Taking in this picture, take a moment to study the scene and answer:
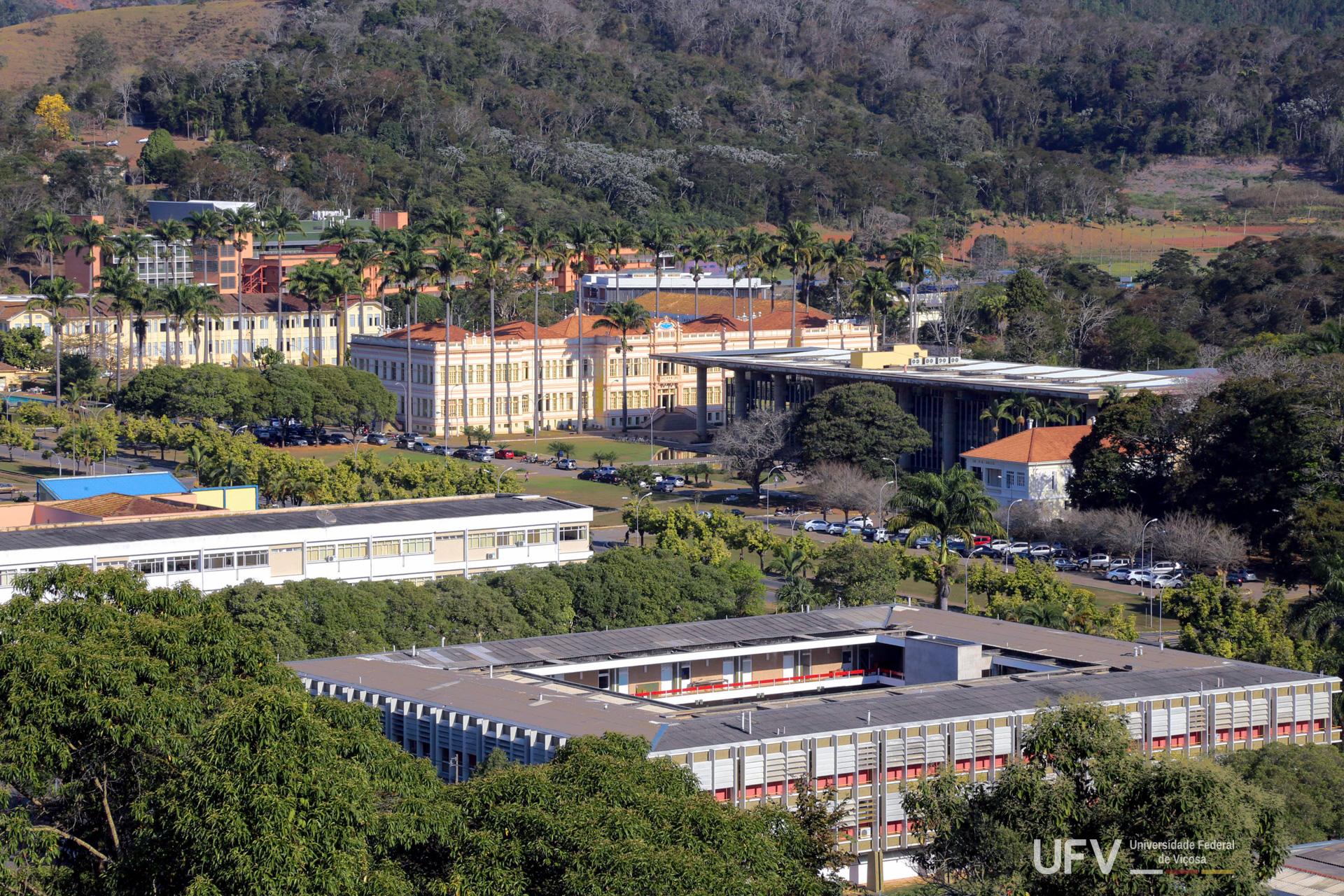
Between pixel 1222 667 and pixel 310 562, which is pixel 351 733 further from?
pixel 310 562

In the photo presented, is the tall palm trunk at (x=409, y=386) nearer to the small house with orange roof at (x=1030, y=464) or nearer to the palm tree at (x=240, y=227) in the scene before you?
the palm tree at (x=240, y=227)

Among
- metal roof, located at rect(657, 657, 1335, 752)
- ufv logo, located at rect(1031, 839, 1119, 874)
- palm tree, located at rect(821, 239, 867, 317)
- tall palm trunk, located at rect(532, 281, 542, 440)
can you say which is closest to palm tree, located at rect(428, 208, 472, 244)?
tall palm trunk, located at rect(532, 281, 542, 440)

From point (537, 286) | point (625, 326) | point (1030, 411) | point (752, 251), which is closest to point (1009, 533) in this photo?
point (1030, 411)

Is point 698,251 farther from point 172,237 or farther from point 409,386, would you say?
point 172,237

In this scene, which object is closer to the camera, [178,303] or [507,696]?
[507,696]

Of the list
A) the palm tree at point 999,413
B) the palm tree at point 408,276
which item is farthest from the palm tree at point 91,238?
the palm tree at point 999,413

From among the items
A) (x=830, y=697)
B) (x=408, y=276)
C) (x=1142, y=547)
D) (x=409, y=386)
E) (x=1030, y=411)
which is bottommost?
(x=1142, y=547)
